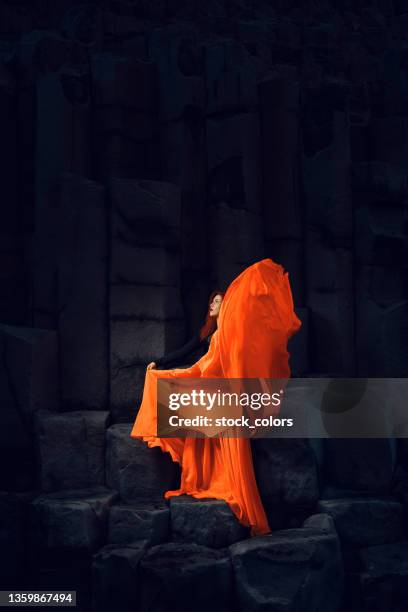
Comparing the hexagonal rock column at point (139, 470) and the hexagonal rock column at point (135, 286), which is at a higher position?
the hexagonal rock column at point (135, 286)

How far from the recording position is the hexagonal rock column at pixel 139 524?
15.6 ft

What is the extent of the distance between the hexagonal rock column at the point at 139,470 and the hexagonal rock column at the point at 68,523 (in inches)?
10.8

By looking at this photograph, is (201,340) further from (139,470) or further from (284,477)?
(284,477)

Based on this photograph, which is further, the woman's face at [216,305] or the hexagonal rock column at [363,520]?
the woman's face at [216,305]

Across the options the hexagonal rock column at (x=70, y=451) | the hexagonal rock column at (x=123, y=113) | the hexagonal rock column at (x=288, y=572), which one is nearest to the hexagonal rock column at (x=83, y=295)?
the hexagonal rock column at (x=70, y=451)

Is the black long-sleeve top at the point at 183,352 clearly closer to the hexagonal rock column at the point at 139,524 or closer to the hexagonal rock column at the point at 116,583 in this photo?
the hexagonal rock column at the point at 139,524

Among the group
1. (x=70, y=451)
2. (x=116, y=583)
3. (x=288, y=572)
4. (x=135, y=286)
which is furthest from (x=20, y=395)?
(x=288, y=572)

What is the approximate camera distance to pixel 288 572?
4.37 m

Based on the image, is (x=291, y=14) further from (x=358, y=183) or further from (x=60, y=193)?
(x=60, y=193)

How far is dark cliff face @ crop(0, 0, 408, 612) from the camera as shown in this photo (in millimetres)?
4719

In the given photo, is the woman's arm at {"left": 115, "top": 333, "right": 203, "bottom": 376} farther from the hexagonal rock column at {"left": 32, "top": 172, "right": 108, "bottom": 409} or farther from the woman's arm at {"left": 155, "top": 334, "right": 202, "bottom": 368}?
the hexagonal rock column at {"left": 32, "top": 172, "right": 108, "bottom": 409}

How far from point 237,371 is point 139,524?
1.48 metres

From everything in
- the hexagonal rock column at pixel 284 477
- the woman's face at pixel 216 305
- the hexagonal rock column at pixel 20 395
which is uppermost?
the woman's face at pixel 216 305

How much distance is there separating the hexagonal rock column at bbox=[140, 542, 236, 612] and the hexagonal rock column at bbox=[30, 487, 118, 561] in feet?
1.79
